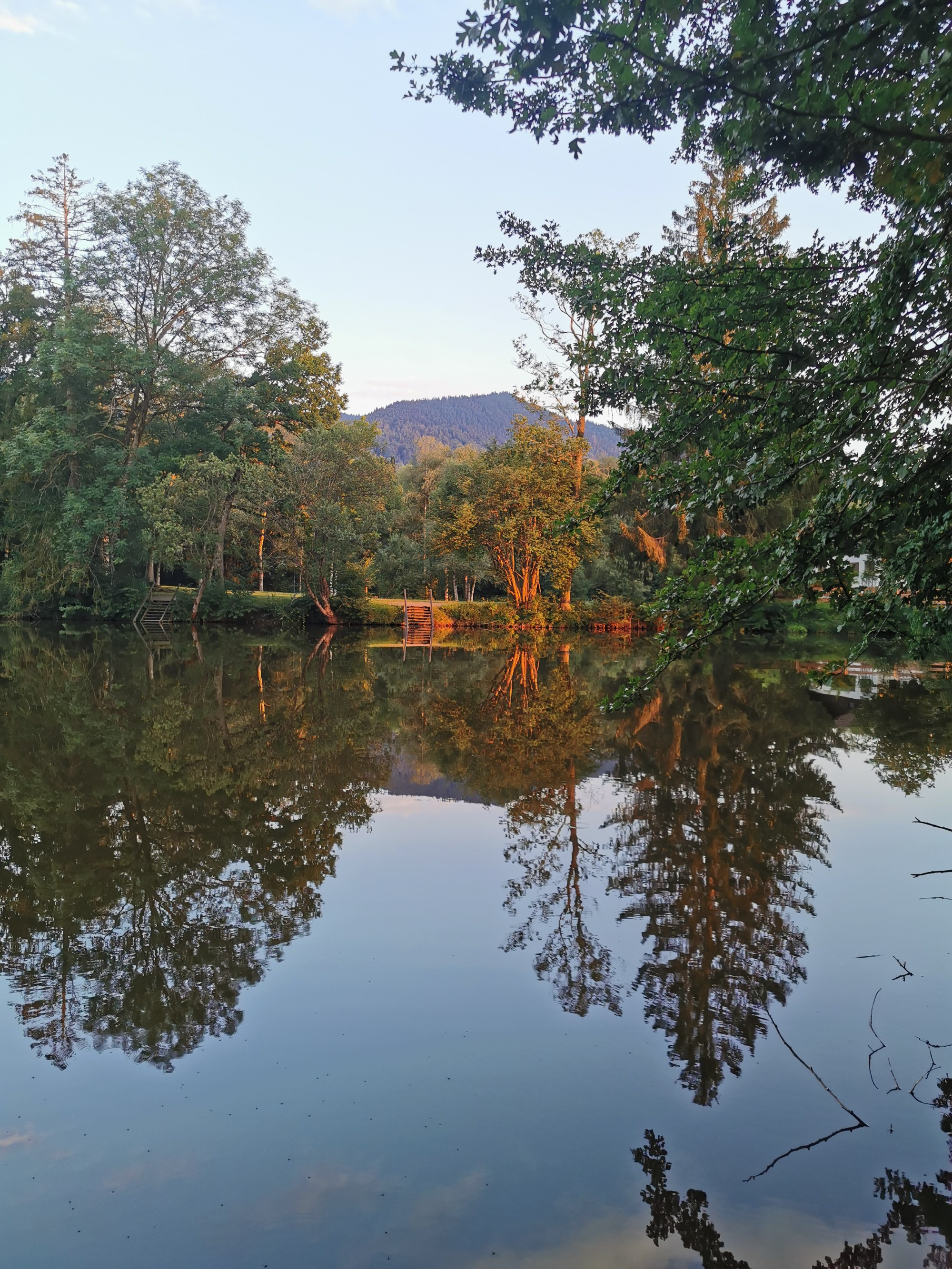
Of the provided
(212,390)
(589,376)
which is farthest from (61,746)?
(212,390)

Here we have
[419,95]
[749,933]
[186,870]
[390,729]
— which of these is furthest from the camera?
[390,729]

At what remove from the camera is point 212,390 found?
3469cm

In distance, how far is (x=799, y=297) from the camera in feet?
16.4

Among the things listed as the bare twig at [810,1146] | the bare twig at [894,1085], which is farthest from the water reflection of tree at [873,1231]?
the bare twig at [894,1085]

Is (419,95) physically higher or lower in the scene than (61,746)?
higher

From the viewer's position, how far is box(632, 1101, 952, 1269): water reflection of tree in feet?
9.07

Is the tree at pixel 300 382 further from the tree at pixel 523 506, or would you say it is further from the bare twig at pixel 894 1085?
the bare twig at pixel 894 1085

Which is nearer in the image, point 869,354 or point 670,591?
point 869,354

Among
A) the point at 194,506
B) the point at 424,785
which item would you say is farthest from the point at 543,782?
the point at 194,506

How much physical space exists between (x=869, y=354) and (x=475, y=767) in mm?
7033

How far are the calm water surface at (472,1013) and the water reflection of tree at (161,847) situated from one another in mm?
34

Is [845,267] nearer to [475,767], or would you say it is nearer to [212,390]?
[475,767]

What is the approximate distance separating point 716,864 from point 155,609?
103 feet

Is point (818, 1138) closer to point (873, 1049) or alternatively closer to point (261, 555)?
point (873, 1049)
